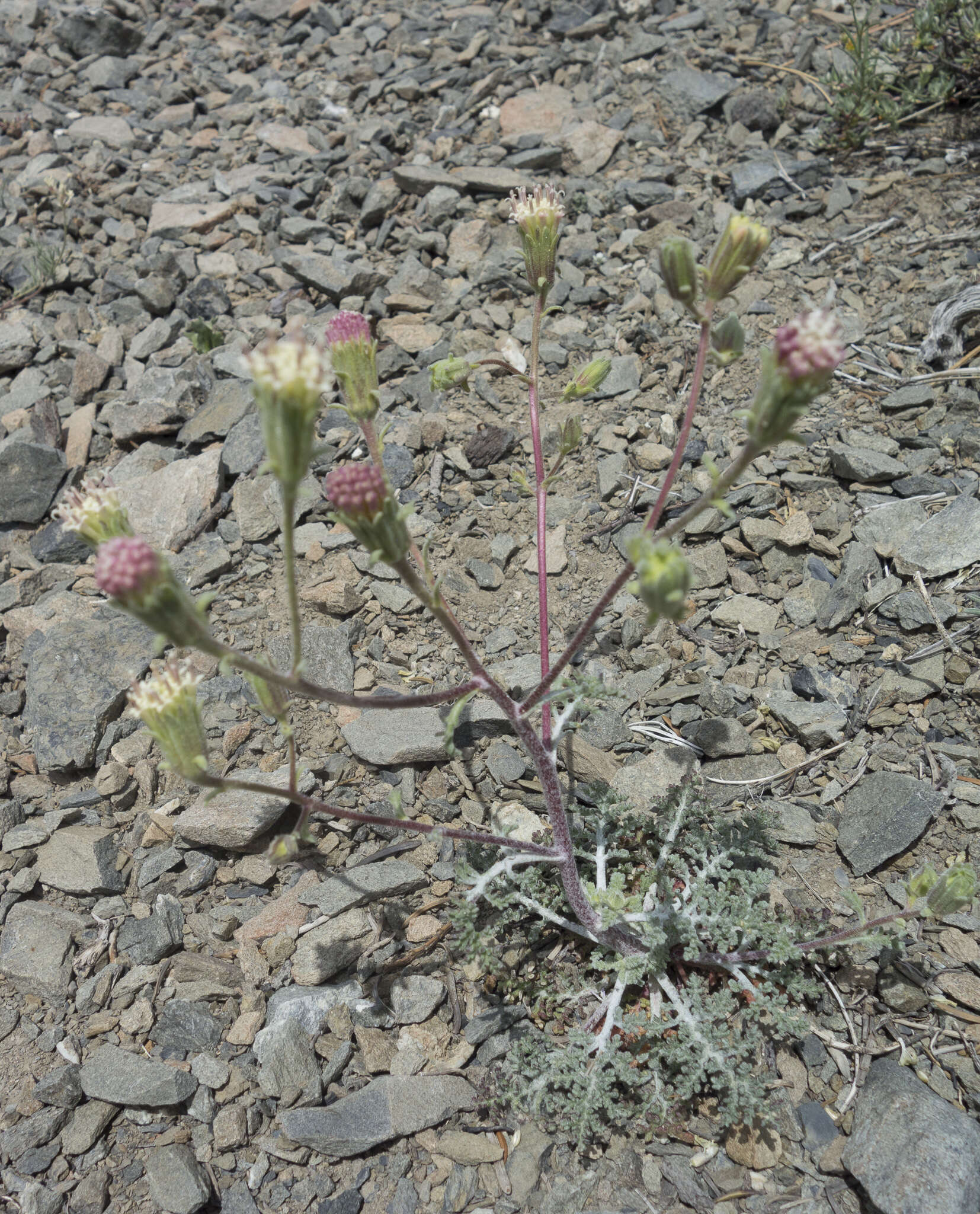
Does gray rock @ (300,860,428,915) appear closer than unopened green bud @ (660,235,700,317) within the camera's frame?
No

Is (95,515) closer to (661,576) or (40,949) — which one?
(661,576)

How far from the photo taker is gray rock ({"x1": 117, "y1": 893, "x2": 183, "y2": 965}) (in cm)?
300

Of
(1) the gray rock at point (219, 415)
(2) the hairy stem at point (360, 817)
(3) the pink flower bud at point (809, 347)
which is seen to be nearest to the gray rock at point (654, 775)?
(2) the hairy stem at point (360, 817)

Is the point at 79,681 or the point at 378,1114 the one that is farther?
the point at 79,681

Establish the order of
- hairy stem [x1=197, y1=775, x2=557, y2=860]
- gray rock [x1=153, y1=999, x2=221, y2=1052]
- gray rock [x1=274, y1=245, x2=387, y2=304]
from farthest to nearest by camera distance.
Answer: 1. gray rock [x1=274, y1=245, x2=387, y2=304]
2. gray rock [x1=153, y1=999, x2=221, y2=1052]
3. hairy stem [x1=197, y1=775, x2=557, y2=860]

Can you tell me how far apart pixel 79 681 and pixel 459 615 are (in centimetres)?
165

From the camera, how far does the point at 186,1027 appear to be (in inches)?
111

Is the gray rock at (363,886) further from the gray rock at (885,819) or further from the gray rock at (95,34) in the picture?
the gray rock at (95,34)

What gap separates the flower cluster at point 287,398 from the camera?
69.4 inches

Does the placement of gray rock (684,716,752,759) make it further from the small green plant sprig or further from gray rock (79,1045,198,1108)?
the small green plant sprig

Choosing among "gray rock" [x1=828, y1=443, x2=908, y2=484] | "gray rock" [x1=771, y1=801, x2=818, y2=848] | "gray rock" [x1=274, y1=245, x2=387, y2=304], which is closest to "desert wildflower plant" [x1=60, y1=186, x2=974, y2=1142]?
"gray rock" [x1=771, y1=801, x2=818, y2=848]

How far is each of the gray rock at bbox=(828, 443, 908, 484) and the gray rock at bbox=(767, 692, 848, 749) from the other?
1.17 m

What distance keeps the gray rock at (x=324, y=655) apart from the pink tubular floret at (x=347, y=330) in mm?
1491

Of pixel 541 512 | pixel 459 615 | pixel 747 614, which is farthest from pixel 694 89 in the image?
pixel 541 512
